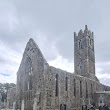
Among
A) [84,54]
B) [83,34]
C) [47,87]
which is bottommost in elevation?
[47,87]

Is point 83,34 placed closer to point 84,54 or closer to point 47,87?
point 84,54

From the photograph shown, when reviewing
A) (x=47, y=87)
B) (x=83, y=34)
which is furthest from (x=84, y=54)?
(x=47, y=87)

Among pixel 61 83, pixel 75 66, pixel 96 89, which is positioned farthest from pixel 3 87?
pixel 61 83

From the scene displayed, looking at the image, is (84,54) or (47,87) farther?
(84,54)

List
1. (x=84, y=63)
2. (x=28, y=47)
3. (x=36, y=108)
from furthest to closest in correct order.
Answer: (x=84, y=63) < (x=28, y=47) < (x=36, y=108)

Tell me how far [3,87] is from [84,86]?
48373mm

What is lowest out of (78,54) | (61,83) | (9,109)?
(9,109)

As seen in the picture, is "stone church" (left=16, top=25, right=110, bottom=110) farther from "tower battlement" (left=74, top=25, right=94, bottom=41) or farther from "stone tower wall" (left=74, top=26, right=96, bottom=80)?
"tower battlement" (left=74, top=25, right=94, bottom=41)

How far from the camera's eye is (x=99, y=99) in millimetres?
45156

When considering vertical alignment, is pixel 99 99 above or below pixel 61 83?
below

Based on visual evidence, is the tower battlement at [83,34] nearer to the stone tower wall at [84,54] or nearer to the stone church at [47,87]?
the stone tower wall at [84,54]

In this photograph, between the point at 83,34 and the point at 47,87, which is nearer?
the point at 47,87

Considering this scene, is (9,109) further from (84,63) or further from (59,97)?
(84,63)

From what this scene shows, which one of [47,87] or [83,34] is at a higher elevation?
[83,34]
